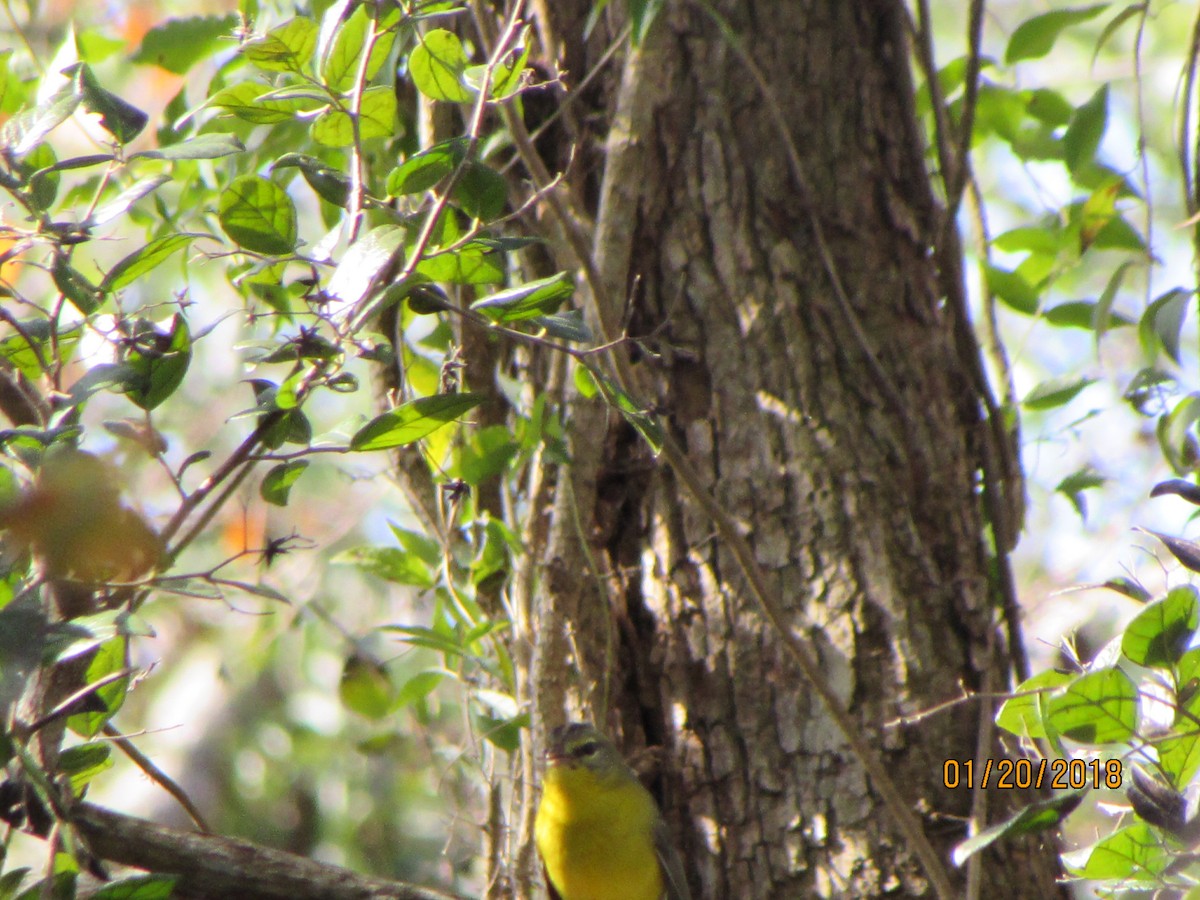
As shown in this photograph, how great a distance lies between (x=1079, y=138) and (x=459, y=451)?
1.55 m

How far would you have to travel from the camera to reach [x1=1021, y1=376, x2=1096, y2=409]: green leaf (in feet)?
8.28

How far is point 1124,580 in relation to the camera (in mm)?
1670

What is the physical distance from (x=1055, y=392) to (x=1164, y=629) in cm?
120

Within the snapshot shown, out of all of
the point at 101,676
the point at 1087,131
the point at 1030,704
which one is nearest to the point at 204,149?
the point at 101,676

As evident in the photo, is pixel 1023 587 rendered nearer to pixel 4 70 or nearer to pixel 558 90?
pixel 558 90

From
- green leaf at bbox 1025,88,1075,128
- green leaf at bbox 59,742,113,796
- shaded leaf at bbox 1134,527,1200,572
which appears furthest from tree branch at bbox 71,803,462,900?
green leaf at bbox 1025,88,1075,128

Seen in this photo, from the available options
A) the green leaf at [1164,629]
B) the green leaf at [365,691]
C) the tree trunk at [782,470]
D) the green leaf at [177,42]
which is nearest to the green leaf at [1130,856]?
the green leaf at [1164,629]

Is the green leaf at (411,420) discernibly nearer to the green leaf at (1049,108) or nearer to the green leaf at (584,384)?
the green leaf at (584,384)

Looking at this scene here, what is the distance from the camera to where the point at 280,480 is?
154 centimetres

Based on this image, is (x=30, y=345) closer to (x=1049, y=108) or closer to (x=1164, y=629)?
(x=1164, y=629)

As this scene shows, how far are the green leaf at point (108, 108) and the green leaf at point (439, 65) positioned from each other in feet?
1.23

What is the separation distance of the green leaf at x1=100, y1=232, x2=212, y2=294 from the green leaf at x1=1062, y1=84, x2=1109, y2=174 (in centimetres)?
195

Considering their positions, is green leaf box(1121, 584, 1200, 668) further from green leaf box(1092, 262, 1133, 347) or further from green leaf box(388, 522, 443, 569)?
green leaf box(388, 522, 443, 569)

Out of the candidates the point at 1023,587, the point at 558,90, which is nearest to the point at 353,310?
the point at 558,90
